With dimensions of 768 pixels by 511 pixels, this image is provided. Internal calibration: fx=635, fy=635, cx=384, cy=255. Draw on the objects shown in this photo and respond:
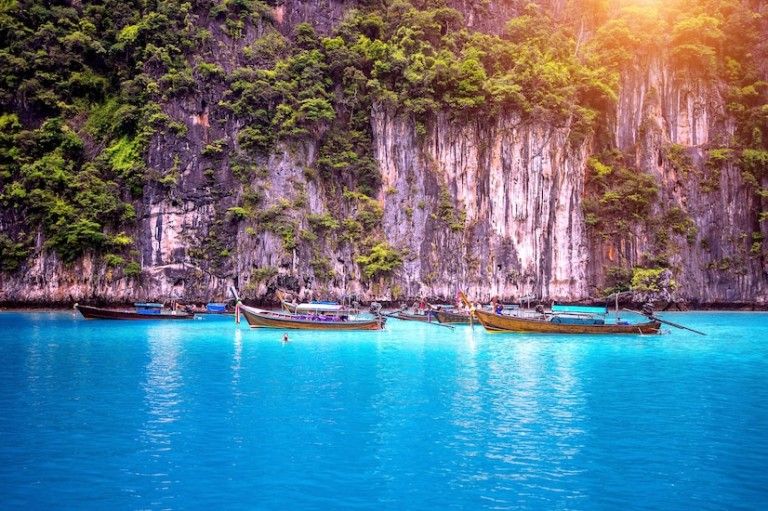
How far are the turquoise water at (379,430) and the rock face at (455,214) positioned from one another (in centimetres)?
2019

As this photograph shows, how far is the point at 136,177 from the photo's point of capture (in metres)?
42.0

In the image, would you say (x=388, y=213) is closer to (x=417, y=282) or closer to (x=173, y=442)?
(x=417, y=282)

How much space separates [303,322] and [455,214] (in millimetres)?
18277

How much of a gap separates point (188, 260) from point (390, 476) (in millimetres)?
35127

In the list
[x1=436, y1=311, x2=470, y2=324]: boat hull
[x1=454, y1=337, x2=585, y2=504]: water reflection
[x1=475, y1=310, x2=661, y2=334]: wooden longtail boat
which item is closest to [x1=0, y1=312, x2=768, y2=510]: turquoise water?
[x1=454, y1=337, x2=585, y2=504]: water reflection

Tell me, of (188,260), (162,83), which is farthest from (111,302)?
(162,83)

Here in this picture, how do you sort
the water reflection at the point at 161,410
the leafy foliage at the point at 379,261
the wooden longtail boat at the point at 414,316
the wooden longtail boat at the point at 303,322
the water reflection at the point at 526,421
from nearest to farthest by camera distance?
the water reflection at the point at 526,421, the water reflection at the point at 161,410, the wooden longtail boat at the point at 303,322, the wooden longtail boat at the point at 414,316, the leafy foliage at the point at 379,261

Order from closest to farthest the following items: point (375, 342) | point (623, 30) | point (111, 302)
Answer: point (375, 342)
point (111, 302)
point (623, 30)

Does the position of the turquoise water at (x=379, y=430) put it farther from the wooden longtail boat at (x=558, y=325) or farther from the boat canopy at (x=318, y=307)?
the boat canopy at (x=318, y=307)

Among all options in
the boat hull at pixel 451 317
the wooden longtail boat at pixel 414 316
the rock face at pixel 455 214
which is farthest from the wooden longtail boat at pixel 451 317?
the rock face at pixel 455 214

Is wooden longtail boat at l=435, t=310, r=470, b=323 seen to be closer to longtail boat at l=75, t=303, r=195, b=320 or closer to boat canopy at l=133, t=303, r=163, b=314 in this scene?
longtail boat at l=75, t=303, r=195, b=320

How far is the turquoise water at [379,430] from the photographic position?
8.24 metres

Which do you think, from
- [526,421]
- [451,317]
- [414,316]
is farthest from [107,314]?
[526,421]

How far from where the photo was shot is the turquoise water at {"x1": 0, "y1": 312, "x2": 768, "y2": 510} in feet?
27.0
